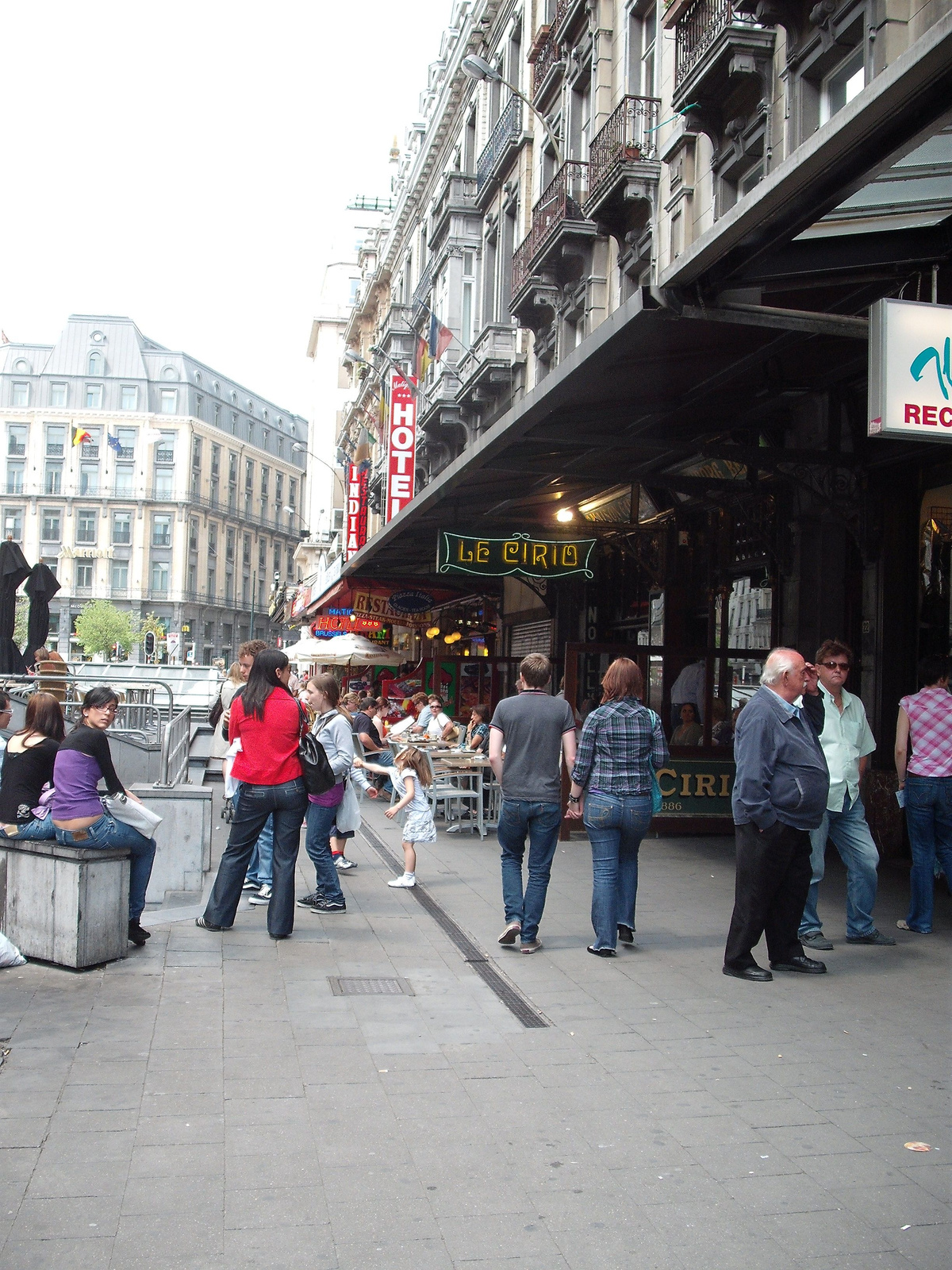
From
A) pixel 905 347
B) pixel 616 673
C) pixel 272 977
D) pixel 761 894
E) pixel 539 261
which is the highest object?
pixel 539 261

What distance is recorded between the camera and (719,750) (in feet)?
39.6

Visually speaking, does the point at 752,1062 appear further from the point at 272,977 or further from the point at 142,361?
the point at 142,361

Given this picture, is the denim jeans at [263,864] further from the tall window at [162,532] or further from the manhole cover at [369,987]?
the tall window at [162,532]

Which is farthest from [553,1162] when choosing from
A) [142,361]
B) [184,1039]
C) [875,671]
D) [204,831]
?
[142,361]

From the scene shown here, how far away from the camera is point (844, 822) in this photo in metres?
7.22

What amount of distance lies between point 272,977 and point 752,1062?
8.74 feet

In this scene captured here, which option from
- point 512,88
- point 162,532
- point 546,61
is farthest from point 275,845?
point 162,532

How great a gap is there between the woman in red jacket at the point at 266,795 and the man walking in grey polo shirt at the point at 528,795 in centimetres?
130

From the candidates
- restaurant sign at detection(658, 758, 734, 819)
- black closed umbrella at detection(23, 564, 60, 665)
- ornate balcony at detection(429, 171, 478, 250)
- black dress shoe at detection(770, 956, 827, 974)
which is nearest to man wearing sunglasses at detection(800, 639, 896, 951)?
black dress shoe at detection(770, 956, 827, 974)

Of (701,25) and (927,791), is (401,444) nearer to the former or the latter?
(701,25)

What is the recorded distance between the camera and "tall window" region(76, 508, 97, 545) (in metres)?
98.5

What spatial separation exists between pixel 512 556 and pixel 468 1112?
8.90m

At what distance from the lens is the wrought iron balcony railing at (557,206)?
18.2 metres

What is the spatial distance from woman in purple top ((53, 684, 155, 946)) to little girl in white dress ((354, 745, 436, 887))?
9.23 ft
